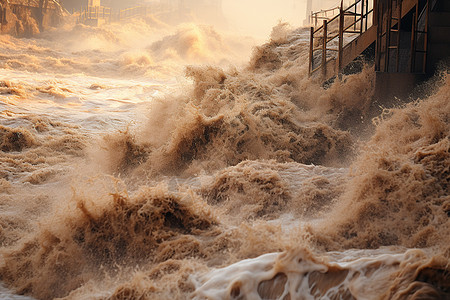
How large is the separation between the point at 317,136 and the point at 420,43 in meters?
2.46

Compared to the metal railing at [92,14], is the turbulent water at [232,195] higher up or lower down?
lower down

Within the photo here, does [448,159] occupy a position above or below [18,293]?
above

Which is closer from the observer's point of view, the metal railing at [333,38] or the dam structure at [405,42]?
the dam structure at [405,42]

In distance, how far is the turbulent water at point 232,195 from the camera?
12.1ft

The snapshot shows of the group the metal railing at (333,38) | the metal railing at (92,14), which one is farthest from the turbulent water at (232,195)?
the metal railing at (92,14)

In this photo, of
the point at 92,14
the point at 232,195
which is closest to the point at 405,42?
the point at 232,195

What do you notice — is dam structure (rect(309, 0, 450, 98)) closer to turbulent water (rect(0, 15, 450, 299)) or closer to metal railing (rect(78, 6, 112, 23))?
turbulent water (rect(0, 15, 450, 299))

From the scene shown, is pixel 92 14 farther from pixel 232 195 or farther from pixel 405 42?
pixel 232 195

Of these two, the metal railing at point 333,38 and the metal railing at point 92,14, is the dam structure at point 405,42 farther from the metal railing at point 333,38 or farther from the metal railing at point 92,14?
the metal railing at point 92,14

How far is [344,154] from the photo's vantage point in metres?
9.05

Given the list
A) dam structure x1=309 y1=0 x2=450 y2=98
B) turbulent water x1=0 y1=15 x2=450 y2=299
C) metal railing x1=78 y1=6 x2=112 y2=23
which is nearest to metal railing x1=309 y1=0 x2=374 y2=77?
dam structure x1=309 y1=0 x2=450 y2=98

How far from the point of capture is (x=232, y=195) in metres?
6.28

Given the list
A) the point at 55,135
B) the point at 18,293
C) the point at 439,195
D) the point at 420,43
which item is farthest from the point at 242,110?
the point at 18,293

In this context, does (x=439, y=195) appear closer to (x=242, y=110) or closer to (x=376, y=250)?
(x=376, y=250)
